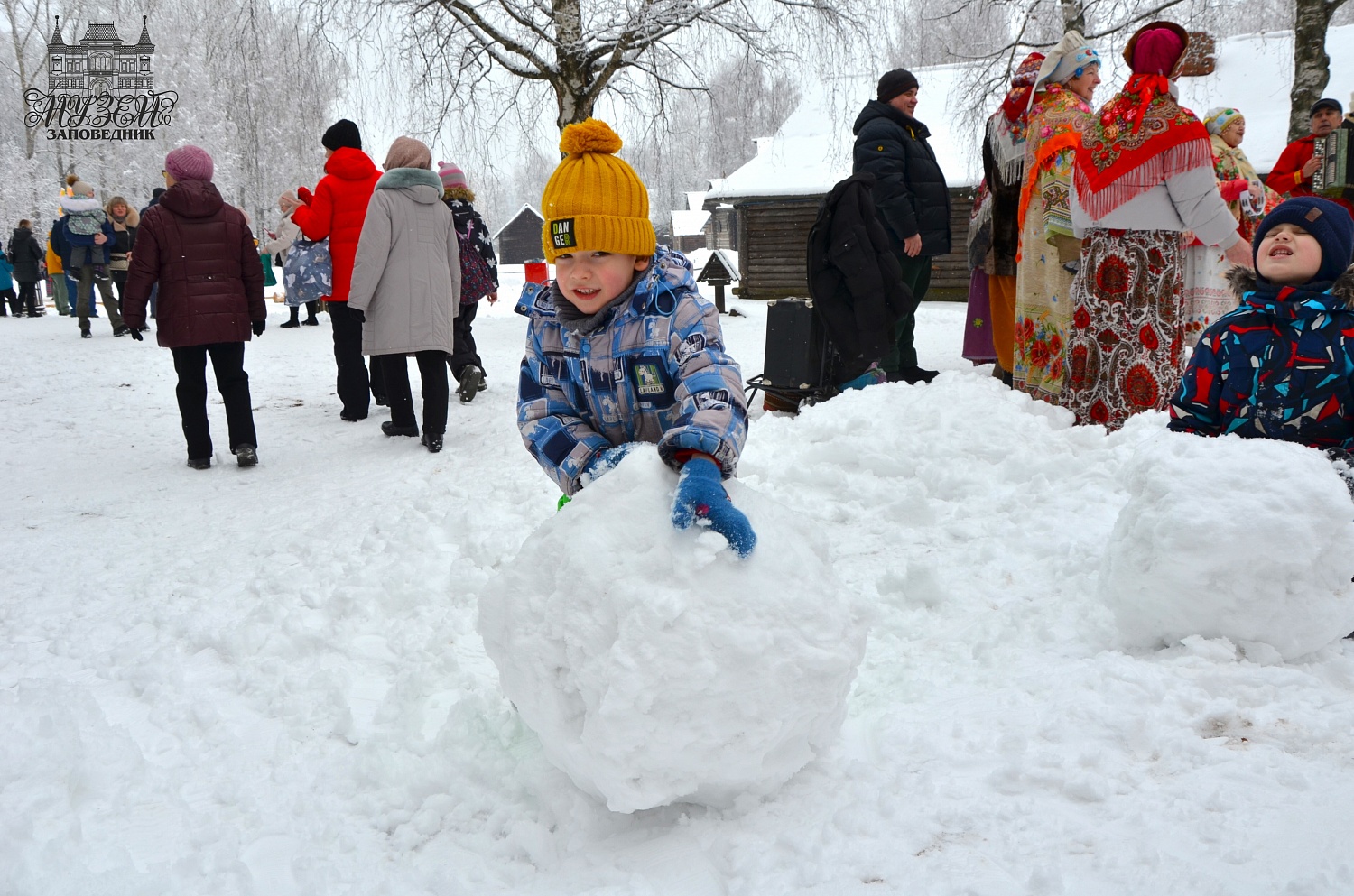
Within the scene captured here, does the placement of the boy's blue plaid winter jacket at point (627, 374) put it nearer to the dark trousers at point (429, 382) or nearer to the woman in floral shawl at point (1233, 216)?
the dark trousers at point (429, 382)

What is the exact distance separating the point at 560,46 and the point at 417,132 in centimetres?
221

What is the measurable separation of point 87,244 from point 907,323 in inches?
441

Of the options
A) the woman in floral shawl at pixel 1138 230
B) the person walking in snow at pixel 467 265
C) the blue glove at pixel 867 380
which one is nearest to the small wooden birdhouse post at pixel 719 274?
the person walking in snow at pixel 467 265

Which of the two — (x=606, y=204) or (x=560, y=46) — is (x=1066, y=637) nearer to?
(x=606, y=204)

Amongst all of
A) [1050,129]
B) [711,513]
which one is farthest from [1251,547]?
[1050,129]

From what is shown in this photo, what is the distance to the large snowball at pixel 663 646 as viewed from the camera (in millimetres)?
1782

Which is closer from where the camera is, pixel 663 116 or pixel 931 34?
pixel 663 116

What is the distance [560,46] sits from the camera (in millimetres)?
10852

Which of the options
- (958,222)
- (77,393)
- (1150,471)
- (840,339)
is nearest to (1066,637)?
(1150,471)

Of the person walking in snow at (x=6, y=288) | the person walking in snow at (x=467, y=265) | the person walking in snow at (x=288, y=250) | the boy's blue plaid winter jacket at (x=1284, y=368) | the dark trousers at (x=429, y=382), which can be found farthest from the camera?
the person walking in snow at (x=6, y=288)

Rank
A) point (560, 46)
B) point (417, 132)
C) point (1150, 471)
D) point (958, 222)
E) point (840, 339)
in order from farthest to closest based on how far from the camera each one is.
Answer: point (958, 222)
point (417, 132)
point (560, 46)
point (840, 339)
point (1150, 471)

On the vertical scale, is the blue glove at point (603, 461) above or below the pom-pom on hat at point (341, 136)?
below

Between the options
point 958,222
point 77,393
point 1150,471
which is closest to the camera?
point 1150,471

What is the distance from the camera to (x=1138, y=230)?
4.54m
